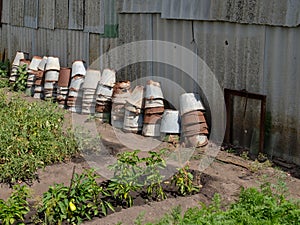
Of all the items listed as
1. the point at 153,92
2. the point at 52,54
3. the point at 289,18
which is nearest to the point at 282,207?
the point at 289,18

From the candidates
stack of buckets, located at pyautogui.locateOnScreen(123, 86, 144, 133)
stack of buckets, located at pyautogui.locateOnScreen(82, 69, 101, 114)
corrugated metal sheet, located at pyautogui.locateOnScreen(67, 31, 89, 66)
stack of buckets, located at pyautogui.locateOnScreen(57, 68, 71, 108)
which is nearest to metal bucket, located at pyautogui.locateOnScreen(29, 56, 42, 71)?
corrugated metal sheet, located at pyautogui.locateOnScreen(67, 31, 89, 66)

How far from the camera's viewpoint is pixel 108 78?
9.48 m

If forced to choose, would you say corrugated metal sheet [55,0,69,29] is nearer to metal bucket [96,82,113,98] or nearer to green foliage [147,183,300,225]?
metal bucket [96,82,113,98]

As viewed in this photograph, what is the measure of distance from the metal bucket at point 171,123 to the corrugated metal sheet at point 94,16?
308 centimetres

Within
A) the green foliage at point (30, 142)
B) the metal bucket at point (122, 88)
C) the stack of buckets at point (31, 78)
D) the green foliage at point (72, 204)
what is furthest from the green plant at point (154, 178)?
the stack of buckets at point (31, 78)

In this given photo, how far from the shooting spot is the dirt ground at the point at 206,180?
17.5ft

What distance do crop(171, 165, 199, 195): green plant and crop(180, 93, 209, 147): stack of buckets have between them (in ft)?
6.23

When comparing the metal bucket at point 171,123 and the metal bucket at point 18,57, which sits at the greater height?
the metal bucket at point 18,57

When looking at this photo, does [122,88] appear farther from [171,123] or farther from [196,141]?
[196,141]

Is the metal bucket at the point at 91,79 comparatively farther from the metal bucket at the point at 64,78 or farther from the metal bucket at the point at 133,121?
the metal bucket at the point at 133,121

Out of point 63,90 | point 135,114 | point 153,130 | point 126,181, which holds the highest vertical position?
point 63,90

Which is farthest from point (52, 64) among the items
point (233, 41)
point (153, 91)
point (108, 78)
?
point (233, 41)

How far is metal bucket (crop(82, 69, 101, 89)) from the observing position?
9.66 m

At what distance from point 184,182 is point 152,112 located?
2.67 metres
